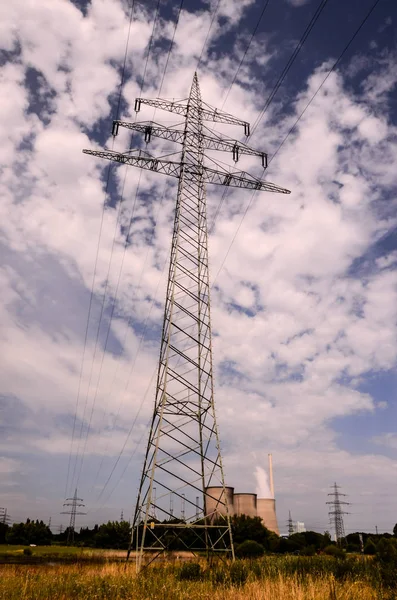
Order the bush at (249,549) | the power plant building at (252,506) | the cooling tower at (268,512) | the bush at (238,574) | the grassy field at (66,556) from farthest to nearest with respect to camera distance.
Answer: the cooling tower at (268,512) < the power plant building at (252,506) < the bush at (249,549) < the grassy field at (66,556) < the bush at (238,574)

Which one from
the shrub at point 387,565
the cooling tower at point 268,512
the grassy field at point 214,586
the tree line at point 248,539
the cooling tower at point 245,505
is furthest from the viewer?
the cooling tower at point 268,512

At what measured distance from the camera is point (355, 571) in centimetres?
1424

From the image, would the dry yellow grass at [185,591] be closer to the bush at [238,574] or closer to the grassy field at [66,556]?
the bush at [238,574]

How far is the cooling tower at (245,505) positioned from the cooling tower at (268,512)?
3.39 meters

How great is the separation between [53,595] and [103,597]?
1.29 metres

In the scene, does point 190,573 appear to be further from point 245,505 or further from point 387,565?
point 245,505

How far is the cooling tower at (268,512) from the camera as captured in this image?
243 ft

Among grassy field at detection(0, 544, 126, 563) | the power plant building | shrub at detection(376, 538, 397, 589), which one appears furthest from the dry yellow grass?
the power plant building

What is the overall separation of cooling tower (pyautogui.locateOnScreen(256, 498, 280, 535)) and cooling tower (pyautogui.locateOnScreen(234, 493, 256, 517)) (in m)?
3.39

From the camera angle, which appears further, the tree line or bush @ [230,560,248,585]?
the tree line

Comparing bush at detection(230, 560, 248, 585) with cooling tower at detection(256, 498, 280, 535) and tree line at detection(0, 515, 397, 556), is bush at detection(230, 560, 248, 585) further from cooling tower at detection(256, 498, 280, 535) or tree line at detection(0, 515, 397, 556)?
cooling tower at detection(256, 498, 280, 535)

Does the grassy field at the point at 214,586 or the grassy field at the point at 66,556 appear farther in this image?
the grassy field at the point at 66,556

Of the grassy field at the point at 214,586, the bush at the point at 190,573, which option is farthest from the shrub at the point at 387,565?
the bush at the point at 190,573

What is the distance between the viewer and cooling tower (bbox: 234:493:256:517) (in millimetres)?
70938
